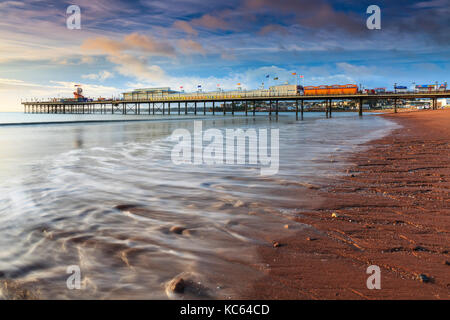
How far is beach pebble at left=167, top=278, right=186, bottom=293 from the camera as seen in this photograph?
82.3 inches

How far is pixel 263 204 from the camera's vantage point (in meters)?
4.04

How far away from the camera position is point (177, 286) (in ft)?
6.96

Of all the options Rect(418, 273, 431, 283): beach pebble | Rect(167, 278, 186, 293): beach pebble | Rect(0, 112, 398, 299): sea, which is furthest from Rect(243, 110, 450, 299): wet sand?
Rect(167, 278, 186, 293): beach pebble

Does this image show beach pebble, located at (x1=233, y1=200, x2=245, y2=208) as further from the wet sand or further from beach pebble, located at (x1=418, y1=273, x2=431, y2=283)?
beach pebble, located at (x1=418, y1=273, x2=431, y2=283)

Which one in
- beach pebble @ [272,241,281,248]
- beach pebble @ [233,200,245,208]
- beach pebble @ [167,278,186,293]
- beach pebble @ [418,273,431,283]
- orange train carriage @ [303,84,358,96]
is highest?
orange train carriage @ [303,84,358,96]

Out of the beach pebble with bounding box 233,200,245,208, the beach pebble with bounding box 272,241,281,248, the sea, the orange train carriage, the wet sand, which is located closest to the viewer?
the wet sand

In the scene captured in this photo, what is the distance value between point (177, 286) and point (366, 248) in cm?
165

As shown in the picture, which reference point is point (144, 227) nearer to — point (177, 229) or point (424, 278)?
point (177, 229)

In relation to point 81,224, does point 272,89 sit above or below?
above

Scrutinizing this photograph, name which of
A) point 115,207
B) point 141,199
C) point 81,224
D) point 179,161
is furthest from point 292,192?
point 179,161

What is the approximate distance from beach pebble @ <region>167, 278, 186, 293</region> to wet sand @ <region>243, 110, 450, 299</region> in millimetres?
445
